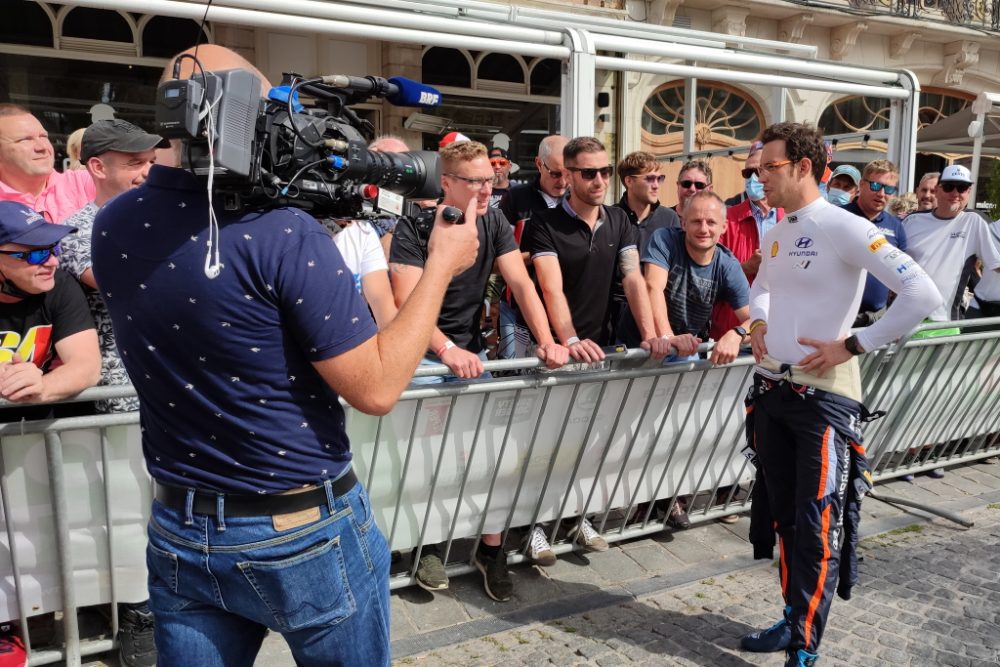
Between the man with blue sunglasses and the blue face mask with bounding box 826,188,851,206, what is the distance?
5507mm

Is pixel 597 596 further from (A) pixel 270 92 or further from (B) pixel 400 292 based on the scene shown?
(A) pixel 270 92

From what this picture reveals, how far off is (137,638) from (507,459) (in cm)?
173

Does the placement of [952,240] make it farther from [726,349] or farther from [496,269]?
[496,269]

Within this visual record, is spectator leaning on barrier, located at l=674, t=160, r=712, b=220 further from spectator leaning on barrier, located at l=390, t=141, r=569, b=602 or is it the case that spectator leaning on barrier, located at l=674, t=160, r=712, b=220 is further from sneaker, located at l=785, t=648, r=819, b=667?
sneaker, located at l=785, t=648, r=819, b=667

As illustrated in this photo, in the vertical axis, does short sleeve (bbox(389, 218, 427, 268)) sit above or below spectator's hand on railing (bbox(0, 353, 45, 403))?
above

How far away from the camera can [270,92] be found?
5.16ft

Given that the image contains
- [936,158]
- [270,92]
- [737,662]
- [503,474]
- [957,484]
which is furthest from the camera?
[936,158]

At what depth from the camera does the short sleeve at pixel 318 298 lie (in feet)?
4.92

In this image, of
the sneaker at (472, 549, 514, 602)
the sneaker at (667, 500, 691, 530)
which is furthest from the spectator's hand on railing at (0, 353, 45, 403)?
the sneaker at (667, 500, 691, 530)

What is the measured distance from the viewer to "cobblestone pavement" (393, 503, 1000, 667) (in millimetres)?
3312

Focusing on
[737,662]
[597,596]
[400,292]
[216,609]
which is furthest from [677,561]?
[216,609]

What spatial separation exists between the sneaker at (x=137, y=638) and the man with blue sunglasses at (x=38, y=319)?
0.89 meters

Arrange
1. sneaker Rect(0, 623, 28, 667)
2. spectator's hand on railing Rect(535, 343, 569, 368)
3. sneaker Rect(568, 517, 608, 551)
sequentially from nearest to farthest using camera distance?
sneaker Rect(0, 623, 28, 667) → spectator's hand on railing Rect(535, 343, 569, 368) → sneaker Rect(568, 517, 608, 551)

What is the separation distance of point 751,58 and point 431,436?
3866 mm
